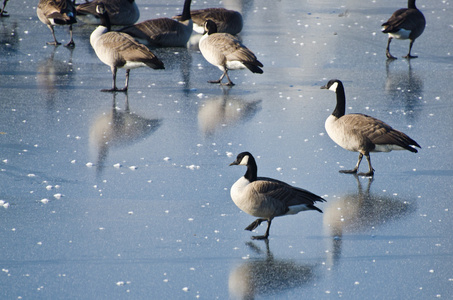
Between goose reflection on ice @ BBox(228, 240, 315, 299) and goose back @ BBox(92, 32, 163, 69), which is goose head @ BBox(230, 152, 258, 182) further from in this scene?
goose back @ BBox(92, 32, 163, 69)

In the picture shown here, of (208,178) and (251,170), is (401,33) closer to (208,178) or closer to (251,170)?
(208,178)

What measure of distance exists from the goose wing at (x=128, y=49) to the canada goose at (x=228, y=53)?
1.05 metres

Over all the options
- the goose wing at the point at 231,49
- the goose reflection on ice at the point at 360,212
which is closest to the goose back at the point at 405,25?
the goose wing at the point at 231,49

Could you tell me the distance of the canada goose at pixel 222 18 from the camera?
13.7 meters

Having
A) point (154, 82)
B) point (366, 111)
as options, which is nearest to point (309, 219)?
point (366, 111)

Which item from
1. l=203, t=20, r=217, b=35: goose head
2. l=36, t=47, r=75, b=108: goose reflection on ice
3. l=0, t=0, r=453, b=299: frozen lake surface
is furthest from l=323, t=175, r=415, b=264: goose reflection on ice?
l=203, t=20, r=217, b=35: goose head

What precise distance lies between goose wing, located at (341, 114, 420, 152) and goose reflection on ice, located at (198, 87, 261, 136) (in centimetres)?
211

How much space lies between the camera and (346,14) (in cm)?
1652

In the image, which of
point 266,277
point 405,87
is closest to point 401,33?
point 405,87

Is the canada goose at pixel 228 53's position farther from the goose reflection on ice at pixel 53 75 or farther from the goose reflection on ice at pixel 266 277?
the goose reflection on ice at pixel 266 277

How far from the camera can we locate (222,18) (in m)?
13.8

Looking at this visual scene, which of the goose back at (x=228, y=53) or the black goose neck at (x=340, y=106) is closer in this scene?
the black goose neck at (x=340, y=106)

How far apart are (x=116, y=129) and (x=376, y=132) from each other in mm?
3473

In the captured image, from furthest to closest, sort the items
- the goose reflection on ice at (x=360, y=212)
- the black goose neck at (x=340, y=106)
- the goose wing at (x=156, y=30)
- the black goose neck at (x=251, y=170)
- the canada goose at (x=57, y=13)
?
1. the goose wing at (x=156, y=30)
2. the canada goose at (x=57, y=13)
3. the black goose neck at (x=340, y=106)
4. the goose reflection on ice at (x=360, y=212)
5. the black goose neck at (x=251, y=170)
